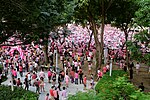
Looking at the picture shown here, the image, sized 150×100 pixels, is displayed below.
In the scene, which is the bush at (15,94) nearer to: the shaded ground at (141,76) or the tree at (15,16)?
the tree at (15,16)

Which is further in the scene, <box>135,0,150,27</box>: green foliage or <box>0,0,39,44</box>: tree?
<box>135,0,150,27</box>: green foliage

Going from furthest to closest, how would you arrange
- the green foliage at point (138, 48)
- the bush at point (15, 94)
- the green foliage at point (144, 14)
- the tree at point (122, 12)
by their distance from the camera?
the tree at point (122, 12) < the green foliage at point (138, 48) < the green foliage at point (144, 14) < the bush at point (15, 94)

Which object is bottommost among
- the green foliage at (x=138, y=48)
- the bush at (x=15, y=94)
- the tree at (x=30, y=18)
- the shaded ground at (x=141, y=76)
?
the shaded ground at (x=141, y=76)

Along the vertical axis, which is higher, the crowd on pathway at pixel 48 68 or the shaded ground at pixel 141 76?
the crowd on pathway at pixel 48 68

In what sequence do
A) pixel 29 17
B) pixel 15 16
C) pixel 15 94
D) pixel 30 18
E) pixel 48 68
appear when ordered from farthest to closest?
pixel 48 68, pixel 15 94, pixel 15 16, pixel 30 18, pixel 29 17

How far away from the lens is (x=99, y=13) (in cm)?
2356

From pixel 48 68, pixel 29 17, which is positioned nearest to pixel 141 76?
pixel 48 68

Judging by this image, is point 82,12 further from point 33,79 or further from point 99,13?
point 33,79

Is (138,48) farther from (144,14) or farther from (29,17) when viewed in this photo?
(29,17)

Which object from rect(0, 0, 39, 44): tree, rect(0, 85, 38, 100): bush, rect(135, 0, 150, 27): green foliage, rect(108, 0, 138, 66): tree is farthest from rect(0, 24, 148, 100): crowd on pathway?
rect(135, 0, 150, 27): green foliage

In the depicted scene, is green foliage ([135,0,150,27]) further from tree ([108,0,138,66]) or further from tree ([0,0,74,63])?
tree ([108,0,138,66])

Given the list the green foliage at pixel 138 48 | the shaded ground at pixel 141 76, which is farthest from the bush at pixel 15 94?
the shaded ground at pixel 141 76

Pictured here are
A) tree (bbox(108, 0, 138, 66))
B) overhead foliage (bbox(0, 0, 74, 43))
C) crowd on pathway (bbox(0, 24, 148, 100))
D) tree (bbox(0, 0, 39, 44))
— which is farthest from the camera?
tree (bbox(108, 0, 138, 66))

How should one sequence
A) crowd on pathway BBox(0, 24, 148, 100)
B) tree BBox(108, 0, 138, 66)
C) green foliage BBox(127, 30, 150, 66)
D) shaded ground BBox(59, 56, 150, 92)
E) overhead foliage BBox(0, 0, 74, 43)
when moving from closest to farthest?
overhead foliage BBox(0, 0, 74, 43) < green foliage BBox(127, 30, 150, 66) < crowd on pathway BBox(0, 24, 148, 100) < shaded ground BBox(59, 56, 150, 92) < tree BBox(108, 0, 138, 66)
